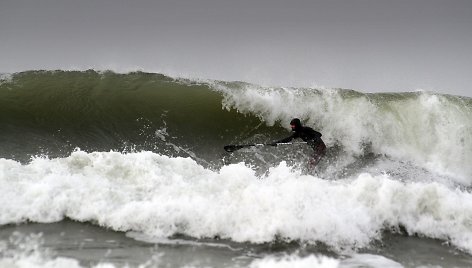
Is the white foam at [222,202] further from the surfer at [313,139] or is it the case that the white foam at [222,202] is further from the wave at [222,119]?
the wave at [222,119]

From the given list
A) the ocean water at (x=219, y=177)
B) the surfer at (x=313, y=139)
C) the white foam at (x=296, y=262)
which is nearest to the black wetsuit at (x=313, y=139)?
the surfer at (x=313, y=139)

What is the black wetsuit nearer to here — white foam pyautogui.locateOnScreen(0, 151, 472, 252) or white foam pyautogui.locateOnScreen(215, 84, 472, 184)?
white foam pyautogui.locateOnScreen(215, 84, 472, 184)

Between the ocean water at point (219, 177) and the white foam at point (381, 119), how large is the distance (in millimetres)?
36

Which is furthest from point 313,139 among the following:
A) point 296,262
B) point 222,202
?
point 296,262

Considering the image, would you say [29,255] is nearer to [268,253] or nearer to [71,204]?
[71,204]

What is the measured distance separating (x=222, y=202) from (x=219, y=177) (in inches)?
31.0

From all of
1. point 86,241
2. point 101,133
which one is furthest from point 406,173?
point 86,241

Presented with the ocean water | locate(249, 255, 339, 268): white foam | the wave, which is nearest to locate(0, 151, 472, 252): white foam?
the ocean water

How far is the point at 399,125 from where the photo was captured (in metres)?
11.7

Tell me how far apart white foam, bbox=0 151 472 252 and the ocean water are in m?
0.02

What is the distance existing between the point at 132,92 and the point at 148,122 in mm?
1463

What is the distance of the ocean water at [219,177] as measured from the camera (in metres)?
5.24

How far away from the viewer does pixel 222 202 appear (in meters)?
6.12

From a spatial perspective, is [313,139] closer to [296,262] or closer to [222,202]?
[222,202]
